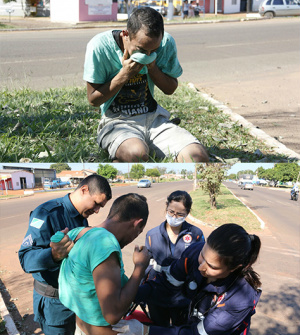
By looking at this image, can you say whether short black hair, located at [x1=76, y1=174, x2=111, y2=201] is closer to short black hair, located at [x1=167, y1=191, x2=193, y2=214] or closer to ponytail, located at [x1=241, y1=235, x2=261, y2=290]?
short black hair, located at [x1=167, y1=191, x2=193, y2=214]

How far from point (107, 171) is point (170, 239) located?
26.6 inches

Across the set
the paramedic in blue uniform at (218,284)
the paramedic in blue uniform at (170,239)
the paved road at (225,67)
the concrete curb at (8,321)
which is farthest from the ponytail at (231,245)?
the paved road at (225,67)

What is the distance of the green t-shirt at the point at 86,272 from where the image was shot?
1.89 m

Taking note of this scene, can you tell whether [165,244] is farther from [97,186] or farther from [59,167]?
[59,167]

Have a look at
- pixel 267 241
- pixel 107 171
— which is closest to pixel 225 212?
pixel 267 241

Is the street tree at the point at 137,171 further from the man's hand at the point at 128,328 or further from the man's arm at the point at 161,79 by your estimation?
the man's hand at the point at 128,328

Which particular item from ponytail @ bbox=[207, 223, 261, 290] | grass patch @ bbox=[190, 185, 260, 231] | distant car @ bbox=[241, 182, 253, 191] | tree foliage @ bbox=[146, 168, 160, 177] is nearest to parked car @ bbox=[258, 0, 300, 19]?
distant car @ bbox=[241, 182, 253, 191]

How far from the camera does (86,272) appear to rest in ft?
6.36

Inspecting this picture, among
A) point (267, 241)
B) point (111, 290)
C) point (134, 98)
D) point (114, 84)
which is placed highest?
point (114, 84)

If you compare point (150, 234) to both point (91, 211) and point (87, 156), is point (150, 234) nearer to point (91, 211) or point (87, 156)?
point (91, 211)

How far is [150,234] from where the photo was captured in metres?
2.83

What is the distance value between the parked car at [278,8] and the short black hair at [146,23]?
2180cm

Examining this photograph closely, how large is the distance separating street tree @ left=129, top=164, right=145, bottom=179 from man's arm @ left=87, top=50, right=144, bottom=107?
0.52 metres

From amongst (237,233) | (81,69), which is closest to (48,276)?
(237,233)
